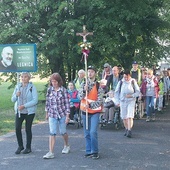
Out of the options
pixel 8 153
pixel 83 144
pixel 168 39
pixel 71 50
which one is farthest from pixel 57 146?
pixel 168 39

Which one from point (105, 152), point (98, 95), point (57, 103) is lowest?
point (105, 152)

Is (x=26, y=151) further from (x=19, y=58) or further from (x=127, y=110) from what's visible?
(x=127, y=110)

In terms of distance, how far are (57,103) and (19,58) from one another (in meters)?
2.14

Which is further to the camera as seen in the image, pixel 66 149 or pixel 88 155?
pixel 66 149

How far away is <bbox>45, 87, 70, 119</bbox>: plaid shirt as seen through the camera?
7426mm

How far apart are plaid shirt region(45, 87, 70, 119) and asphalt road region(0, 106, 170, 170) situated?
0.87m

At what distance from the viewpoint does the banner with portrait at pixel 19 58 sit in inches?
355

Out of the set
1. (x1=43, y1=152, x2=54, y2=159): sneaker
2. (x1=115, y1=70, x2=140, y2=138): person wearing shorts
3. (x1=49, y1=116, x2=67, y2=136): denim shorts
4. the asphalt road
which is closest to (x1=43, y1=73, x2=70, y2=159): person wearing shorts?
(x1=49, y1=116, x2=67, y2=136): denim shorts

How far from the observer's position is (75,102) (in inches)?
443

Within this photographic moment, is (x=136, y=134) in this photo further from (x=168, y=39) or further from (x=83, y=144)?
(x=168, y=39)

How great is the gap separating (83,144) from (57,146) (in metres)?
0.63

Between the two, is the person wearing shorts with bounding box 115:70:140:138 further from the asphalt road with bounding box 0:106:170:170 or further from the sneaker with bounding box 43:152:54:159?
the sneaker with bounding box 43:152:54:159

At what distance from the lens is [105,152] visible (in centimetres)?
777

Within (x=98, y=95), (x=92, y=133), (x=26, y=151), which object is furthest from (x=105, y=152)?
(x=26, y=151)
